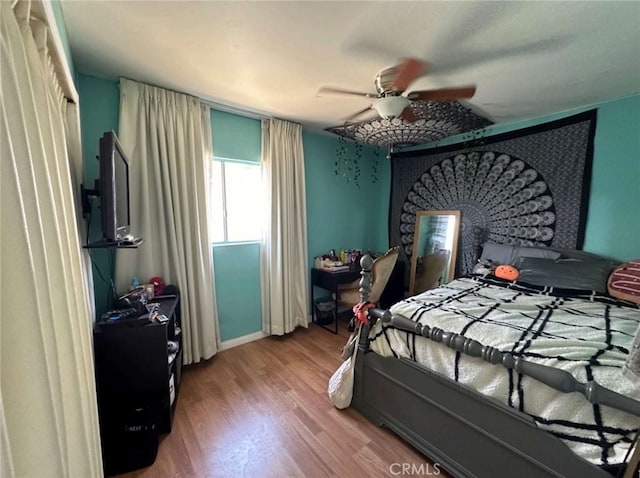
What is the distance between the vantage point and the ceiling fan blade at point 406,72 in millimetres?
1393

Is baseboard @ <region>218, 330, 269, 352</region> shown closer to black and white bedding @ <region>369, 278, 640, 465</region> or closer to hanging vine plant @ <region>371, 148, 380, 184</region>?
black and white bedding @ <region>369, 278, 640, 465</region>

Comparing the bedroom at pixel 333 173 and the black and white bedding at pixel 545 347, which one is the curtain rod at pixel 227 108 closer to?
the bedroom at pixel 333 173

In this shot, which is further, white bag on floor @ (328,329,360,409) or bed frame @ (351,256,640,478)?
white bag on floor @ (328,329,360,409)

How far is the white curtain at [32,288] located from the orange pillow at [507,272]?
3.06 metres

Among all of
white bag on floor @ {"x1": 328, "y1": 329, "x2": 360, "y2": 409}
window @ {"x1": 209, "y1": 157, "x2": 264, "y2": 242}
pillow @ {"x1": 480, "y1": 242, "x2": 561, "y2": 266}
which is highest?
window @ {"x1": 209, "y1": 157, "x2": 264, "y2": 242}

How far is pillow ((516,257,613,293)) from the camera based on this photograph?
2.11 meters

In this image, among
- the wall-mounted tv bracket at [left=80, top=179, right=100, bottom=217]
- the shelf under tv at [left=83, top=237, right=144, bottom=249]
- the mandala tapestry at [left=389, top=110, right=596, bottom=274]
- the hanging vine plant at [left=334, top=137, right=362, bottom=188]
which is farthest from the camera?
the hanging vine plant at [left=334, top=137, right=362, bottom=188]

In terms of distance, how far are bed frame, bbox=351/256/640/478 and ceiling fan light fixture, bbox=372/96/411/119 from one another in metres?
1.00

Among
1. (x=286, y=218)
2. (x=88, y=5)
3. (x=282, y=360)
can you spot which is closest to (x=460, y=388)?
(x=282, y=360)

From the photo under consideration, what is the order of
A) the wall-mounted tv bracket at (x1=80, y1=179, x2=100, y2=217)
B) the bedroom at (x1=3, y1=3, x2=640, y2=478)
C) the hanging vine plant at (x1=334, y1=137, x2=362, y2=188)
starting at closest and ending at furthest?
the wall-mounted tv bracket at (x1=80, y1=179, x2=100, y2=217)
the bedroom at (x1=3, y1=3, x2=640, y2=478)
the hanging vine plant at (x1=334, y1=137, x2=362, y2=188)

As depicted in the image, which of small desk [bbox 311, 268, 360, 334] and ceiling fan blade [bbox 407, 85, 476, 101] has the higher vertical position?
ceiling fan blade [bbox 407, 85, 476, 101]

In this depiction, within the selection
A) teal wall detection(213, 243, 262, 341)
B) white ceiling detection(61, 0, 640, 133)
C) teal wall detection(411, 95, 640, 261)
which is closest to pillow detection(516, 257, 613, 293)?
teal wall detection(411, 95, 640, 261)

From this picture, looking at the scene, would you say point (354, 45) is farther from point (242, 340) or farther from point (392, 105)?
point (242, 340)

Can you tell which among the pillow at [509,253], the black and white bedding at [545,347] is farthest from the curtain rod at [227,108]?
the pillow at [509,253]
